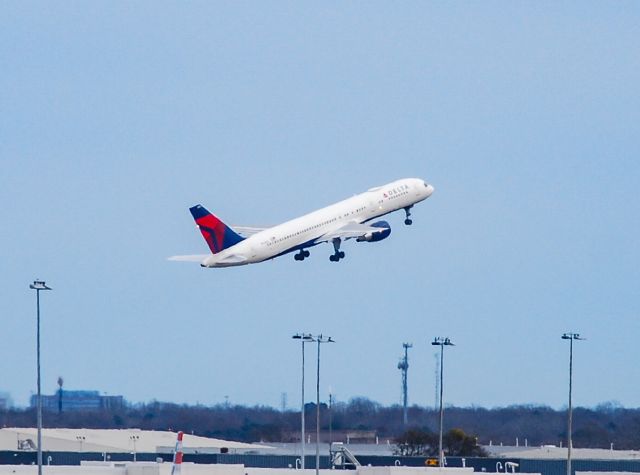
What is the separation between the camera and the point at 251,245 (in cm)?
13712

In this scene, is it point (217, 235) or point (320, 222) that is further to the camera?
point (320, 222)

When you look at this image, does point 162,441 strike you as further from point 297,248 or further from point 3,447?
point 297,248

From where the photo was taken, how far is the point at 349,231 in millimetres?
145750

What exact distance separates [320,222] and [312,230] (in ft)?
4.33

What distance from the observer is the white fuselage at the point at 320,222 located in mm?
136875

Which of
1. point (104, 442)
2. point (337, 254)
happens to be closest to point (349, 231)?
point (337, 254)

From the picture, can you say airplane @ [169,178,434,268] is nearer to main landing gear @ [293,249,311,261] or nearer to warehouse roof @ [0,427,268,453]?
main landing gear @ [293,249,311,261]

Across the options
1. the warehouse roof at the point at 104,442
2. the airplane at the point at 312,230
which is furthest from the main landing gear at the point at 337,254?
the warehouse roof at the point at 104,442

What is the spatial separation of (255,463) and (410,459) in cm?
1376

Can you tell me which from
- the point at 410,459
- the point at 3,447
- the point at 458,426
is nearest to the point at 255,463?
the point at 410,459

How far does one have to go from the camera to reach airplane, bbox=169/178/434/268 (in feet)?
450

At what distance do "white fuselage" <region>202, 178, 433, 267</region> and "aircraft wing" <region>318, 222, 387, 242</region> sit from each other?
274mm

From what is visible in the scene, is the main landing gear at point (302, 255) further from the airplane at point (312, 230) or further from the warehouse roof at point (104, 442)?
the warehouse roof at point (104, 442)

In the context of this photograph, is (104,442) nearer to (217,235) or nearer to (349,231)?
(349,231)
